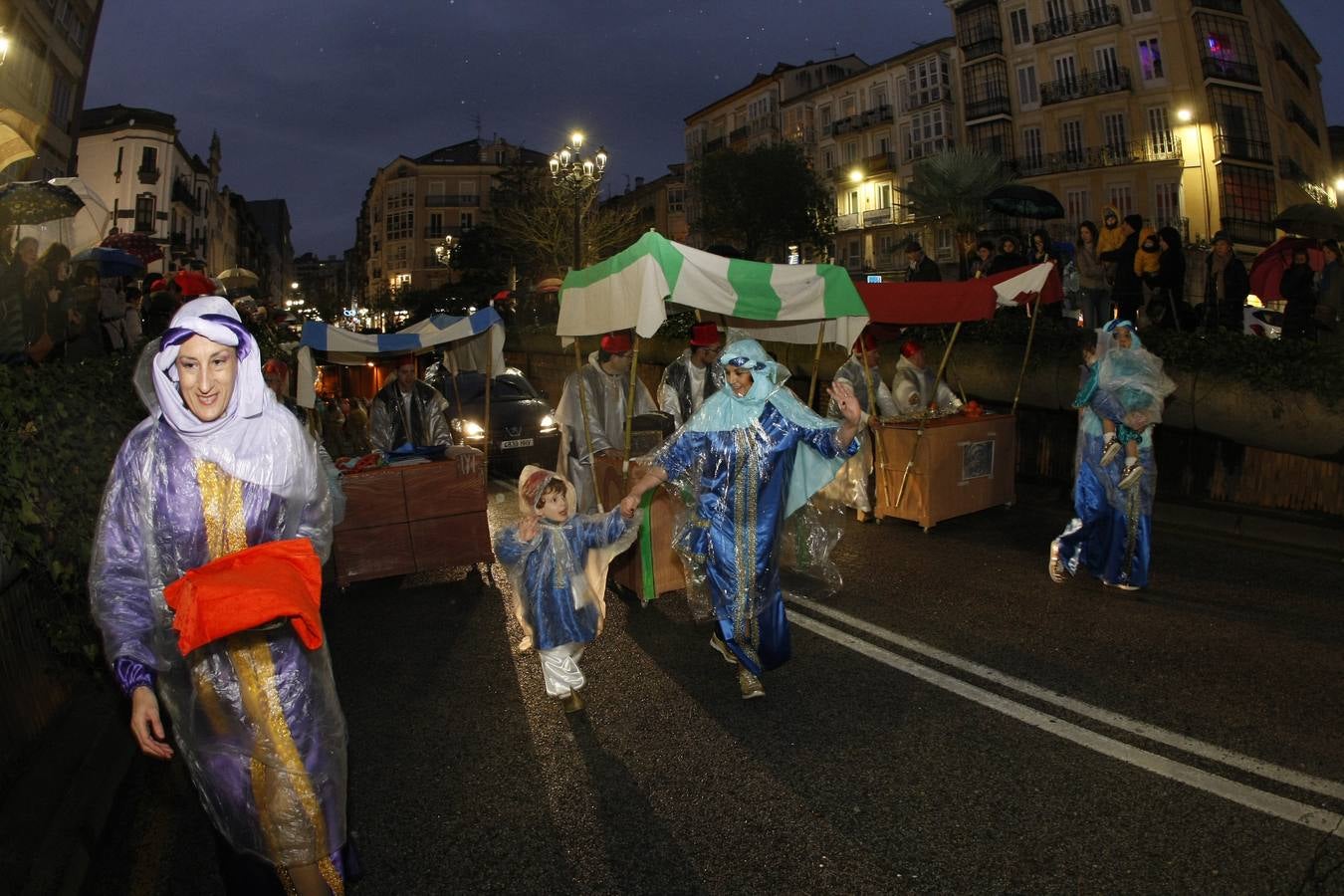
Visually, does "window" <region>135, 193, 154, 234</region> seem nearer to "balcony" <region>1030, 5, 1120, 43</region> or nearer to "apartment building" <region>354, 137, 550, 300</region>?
"apartment building" <region>354, 137, 550, 300</region>

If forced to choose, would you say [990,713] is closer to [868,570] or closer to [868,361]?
[868,570]

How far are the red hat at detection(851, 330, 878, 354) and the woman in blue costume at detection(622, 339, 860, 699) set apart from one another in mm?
4456

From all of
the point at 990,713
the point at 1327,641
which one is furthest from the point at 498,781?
the point at 1327,641

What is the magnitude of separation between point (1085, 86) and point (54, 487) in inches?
1808

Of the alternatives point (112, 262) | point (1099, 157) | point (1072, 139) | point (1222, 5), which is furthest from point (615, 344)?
point (1222, 5)

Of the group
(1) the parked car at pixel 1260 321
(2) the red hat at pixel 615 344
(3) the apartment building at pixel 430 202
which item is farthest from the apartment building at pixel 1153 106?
(3) the apartment building at pixel 430 202

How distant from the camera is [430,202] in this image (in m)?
92.1

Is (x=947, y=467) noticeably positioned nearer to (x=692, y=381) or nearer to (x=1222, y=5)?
(x=692, y=381)

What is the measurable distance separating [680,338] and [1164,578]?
42.8 feet

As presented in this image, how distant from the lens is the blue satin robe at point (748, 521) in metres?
4.64

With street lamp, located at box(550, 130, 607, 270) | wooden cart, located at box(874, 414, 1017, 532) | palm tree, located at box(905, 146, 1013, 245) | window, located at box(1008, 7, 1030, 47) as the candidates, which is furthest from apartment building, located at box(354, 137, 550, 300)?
wooden cart, located at box(874, 414, 1017, 532)

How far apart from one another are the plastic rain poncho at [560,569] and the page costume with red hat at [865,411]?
4.47 m

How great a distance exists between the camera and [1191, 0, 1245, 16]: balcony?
122 feet

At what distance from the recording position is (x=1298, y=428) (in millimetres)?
7887
